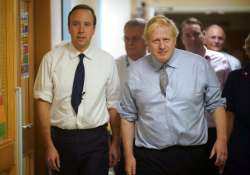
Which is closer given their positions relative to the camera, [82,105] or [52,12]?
[82,105]

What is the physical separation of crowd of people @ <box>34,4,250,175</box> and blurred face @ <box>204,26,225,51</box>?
3.73 ft

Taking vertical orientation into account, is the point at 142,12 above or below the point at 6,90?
above

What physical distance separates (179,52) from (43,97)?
0.77m

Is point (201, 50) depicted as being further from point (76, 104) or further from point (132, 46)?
point (76, 104)

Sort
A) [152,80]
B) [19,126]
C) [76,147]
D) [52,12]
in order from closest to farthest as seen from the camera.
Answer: [152,80] → [76,147] → [19,126] → [52,12]

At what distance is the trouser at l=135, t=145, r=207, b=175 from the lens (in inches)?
90.7

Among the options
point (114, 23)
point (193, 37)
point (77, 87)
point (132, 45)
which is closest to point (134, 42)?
point (132, 45)

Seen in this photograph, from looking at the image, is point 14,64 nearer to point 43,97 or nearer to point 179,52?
point 43,97

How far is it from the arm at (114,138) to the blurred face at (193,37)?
92cm

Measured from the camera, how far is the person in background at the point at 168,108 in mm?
2264

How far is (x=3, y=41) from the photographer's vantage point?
99.3 inches

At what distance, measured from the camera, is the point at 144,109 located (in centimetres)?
231

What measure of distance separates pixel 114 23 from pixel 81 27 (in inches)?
129

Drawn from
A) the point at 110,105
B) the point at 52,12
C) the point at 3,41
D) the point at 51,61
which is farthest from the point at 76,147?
the point at 52,12
